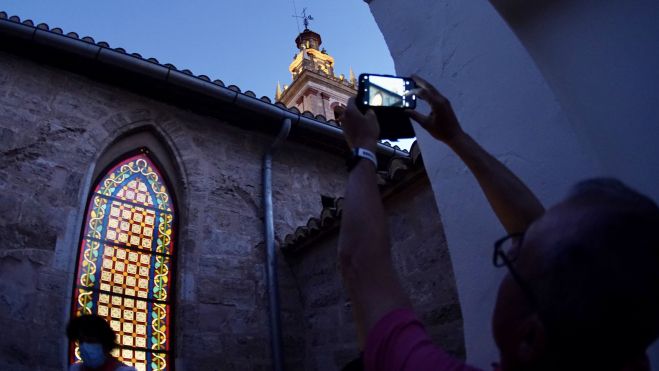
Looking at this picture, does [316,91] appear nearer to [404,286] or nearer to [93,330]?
[404,286]

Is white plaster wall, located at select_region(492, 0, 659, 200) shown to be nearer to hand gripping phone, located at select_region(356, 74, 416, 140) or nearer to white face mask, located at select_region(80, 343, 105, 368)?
hand gripping phone, located at select_region(356, 74, 416, 140)

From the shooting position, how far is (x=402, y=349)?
0.86m

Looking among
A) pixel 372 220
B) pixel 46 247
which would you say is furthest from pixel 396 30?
pixel 46 247

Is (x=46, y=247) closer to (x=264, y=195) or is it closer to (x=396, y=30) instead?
(x=264, y=195)

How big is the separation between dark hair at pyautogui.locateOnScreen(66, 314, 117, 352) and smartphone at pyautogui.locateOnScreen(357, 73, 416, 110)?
2.56 meters

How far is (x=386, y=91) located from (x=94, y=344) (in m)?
2.56

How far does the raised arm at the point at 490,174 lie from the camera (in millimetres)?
1253

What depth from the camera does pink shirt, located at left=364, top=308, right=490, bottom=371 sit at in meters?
0.84

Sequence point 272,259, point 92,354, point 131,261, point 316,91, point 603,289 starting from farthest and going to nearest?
1. point 316,91
2. point 272,259
3. point 131,261
4. point 92,354
5. point 603,289

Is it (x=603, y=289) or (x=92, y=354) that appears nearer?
(x=603, y=289)

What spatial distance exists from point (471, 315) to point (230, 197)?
512cm

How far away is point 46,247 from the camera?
16.0ft

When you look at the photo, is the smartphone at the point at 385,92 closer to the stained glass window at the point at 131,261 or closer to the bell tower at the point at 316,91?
the stained glass window at the point at 131,261

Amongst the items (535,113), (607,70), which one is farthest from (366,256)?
(607,70)
